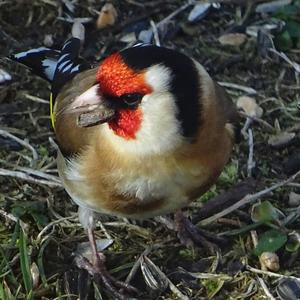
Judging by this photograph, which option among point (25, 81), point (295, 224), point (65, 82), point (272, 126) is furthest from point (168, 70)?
point (25, 81)

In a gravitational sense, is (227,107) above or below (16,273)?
above

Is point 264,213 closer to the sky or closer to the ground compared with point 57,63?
closer to the ground

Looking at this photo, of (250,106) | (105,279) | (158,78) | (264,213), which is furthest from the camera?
(250,106)

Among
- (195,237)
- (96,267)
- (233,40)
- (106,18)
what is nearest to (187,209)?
(195,237)

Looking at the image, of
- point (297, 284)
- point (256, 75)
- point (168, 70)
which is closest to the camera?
point (168, 70)

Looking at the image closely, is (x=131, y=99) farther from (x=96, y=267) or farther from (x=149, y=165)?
(x=96, y=267)

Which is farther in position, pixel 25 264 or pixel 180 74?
pixel 25 264

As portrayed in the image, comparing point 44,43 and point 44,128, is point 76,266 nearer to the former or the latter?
point 44,128

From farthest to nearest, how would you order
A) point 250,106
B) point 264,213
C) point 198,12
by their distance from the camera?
point 198,12 → point 250,106 → point 264,213

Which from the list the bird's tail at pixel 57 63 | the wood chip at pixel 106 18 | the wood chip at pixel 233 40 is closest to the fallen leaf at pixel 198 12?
the wood chip at pixel 233 40
